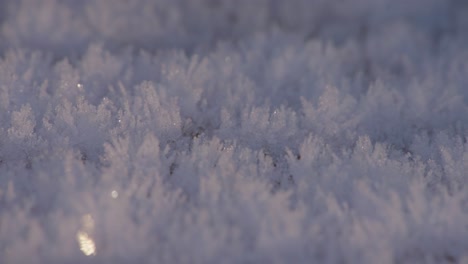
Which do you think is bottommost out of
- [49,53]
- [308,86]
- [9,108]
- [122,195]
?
[122,195]

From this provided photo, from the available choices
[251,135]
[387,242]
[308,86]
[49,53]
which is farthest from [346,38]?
[387,242]

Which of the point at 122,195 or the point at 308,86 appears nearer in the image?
the point at 122,195

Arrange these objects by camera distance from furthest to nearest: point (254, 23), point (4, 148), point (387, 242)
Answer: point (254, 23)
point (4, 148)
point (387, 242)

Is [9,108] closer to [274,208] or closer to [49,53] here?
[49,53]

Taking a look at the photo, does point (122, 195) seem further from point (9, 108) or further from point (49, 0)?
point (49, 0)

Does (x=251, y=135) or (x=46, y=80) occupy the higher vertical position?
(x=46, y=80)

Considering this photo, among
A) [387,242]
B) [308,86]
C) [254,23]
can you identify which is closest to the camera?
[387,242]
